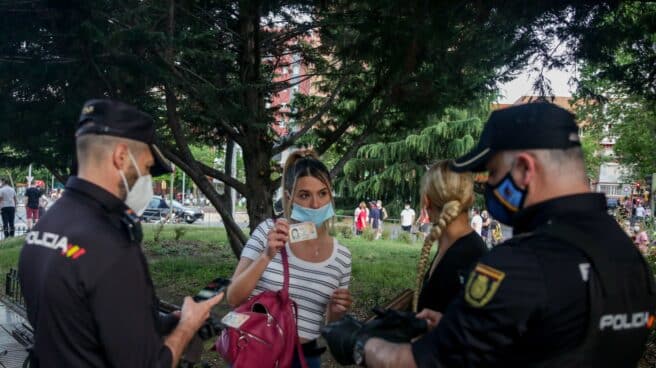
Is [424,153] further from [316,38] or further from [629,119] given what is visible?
[316,38]

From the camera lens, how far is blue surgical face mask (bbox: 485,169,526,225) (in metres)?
1.72

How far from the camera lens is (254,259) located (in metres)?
2.80

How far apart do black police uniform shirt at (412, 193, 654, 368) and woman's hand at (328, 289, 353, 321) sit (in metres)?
1.17

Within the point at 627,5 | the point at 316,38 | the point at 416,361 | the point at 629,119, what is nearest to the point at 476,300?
the point at 416,361

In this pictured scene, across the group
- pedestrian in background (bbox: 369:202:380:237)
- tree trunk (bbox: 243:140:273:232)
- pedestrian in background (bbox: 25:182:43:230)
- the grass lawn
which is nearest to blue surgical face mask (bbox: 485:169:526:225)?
the grass lawn

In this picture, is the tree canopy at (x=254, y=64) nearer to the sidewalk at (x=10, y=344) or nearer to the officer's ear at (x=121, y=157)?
the sidewalk at (x=10, y=344)

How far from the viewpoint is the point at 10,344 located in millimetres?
5742

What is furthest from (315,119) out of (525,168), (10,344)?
(525,168)

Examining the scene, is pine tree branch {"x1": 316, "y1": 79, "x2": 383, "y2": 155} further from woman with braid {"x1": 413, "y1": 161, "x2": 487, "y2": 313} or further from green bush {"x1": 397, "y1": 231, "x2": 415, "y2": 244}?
green bush {"x1": 397, "y1": 231, "x2": 415, "y2": 244}

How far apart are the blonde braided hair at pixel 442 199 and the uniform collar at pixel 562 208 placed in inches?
25.2

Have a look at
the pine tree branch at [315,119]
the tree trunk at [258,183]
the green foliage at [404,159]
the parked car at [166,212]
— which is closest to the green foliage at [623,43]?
the pine tree branch at [315,119]

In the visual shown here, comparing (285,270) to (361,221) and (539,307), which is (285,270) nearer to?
(539,307)

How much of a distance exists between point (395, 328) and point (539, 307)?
1.92 feet

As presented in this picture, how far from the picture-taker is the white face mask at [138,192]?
78.4 inches
